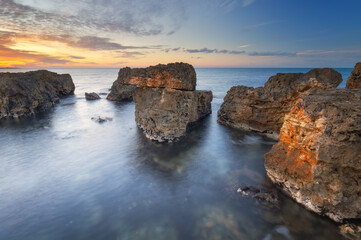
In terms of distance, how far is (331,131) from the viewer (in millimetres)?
5730

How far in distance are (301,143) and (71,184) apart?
34.8 feet

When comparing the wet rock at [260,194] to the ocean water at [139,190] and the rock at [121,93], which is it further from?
the rock at [121,93]

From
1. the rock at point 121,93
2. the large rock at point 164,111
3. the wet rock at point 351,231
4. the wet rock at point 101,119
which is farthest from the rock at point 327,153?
the rock at point 121,93

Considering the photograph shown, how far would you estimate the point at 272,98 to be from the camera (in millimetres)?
13000

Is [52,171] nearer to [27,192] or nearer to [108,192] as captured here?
[27,192]

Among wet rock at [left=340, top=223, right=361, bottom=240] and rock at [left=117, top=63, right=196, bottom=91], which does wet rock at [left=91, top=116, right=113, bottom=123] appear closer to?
rock at [left=117, top=63, right=196, bottom=91]

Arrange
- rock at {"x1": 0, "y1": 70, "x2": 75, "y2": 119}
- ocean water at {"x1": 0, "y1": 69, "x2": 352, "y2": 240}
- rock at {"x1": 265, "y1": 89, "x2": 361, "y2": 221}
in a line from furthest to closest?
rock at {"x1": 0, "y1": 70, "x2": 75, "y2": 119} < ocean water at {"x1": 0, "y1": 69, "x2": 352, "y2": 240} < rock at {"x1": 265, "y1": 89, "x2": 361, "y2": 221}

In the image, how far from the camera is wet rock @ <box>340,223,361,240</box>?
5.42m

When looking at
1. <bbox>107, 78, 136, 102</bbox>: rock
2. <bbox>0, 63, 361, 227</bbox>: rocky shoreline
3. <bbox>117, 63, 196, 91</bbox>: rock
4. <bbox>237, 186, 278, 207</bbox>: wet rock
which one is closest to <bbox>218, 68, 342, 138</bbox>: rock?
<bbox>0, 63, 361, 227</bbox>: rocky shoreline

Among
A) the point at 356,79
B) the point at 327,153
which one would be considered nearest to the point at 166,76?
the point at 327,153

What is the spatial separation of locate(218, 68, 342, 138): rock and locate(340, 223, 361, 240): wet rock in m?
7.89

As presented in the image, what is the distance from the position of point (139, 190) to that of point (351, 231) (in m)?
7.94

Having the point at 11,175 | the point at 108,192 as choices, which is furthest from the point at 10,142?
the point at 108,192

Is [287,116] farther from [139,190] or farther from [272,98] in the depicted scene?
[139,190]
